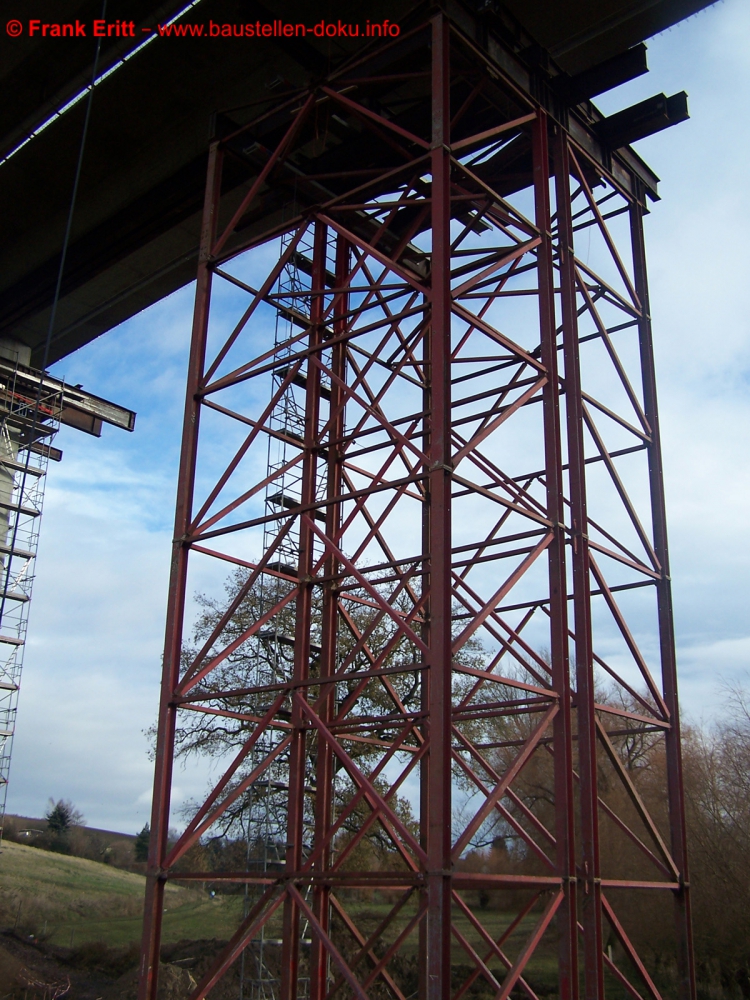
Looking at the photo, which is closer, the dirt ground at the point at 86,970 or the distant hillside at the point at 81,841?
the dirt ground at the point at 86,970

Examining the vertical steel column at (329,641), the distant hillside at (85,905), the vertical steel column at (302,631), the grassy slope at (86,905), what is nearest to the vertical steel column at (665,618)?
the vertical steel column at (329,641)

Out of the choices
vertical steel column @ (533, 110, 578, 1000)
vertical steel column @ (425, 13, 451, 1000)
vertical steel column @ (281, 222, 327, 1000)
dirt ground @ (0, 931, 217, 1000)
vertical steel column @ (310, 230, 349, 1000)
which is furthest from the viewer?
dirt ground @ (0, 931, 217, 1000)

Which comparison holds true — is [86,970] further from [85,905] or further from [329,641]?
[329,641]

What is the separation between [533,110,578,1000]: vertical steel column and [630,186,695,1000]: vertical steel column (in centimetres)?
243

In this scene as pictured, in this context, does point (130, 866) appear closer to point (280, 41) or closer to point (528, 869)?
point (528, 869)

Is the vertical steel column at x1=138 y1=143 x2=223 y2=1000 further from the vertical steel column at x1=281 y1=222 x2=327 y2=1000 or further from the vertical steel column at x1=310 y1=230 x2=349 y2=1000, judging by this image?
the vertical steel column at x1=310 y1=230 x2=349 y2=1000

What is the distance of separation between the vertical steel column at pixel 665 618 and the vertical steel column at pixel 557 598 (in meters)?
2.43

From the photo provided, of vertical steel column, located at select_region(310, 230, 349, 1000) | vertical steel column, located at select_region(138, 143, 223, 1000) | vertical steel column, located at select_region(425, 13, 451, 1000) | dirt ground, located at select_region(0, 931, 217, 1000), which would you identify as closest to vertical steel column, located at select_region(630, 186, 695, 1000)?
vertical steel column, located at select_region(310, 230, 349, 1000)

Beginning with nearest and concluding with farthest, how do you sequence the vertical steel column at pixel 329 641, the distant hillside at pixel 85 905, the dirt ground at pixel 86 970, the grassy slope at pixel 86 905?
the vertical steel column at pixel 329 641, the dirt ground at pixel 86 970, the distant hillside at pixel 85 905, the grassy slope at pixel 86 905

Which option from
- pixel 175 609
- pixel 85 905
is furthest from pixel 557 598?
pixel 85 905

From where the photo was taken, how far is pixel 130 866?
2483 inches

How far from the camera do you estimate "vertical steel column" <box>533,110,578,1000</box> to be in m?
11.9

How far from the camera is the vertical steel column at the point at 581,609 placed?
12.8 metres

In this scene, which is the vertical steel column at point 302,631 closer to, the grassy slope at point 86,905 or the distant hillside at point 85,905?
the distant hillside at point 85,905
